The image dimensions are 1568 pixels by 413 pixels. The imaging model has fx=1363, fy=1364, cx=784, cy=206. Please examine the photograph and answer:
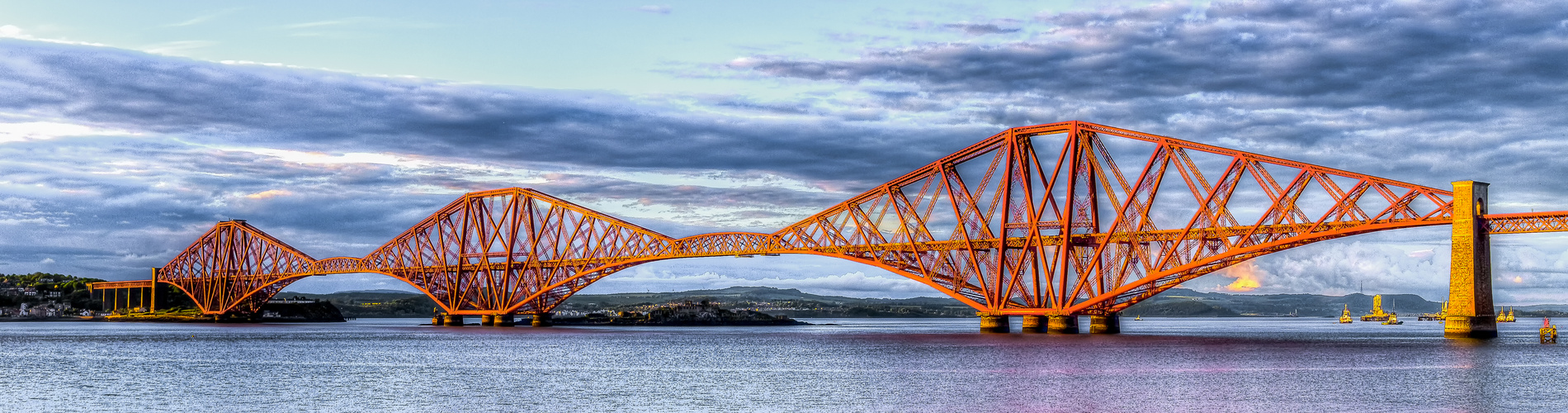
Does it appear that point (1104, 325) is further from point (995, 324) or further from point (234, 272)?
point (234, 272)

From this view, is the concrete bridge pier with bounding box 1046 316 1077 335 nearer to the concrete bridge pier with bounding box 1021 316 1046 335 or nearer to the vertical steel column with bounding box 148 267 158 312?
the concrete bridge pier with bounding box 1021 316 1046 335

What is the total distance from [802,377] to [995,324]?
163ft

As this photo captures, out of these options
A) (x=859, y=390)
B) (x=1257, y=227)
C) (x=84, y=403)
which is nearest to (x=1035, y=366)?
(x=859, y=390)

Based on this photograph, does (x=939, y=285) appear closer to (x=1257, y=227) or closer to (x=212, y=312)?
(x=1257, y=227)

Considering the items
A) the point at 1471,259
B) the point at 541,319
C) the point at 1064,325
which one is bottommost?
the point at 541,319

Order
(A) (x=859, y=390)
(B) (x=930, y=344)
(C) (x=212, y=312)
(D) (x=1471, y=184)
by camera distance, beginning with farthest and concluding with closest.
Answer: (C) (x=212, y=312), (B) (x=930, y=344), (D) (x=1471, y=184), (A) (x=859, y=390)

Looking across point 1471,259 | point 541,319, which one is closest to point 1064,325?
point 1471,259

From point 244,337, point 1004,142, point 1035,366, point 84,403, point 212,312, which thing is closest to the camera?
point 84,403

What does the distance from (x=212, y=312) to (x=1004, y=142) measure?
4866 inches

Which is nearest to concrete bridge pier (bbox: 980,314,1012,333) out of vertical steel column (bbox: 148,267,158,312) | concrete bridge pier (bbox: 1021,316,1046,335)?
concrete bridge pier (bbox: 1021,316,1046,335)

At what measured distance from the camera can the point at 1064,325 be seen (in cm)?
9044

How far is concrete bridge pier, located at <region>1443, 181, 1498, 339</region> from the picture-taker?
68062 mm

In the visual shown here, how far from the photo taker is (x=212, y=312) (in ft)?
575

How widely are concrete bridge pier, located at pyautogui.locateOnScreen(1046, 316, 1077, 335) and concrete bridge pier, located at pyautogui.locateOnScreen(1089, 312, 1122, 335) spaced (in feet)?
16.6
